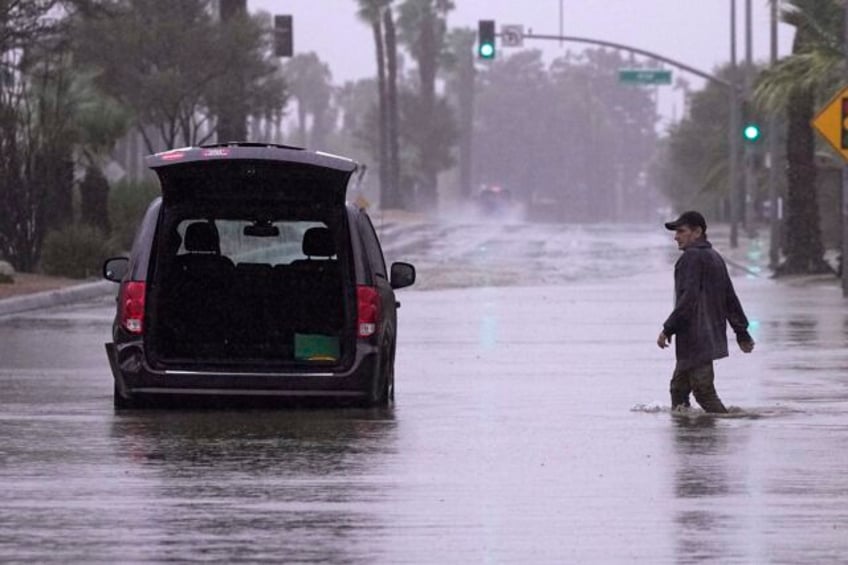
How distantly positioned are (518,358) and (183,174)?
7.63 m

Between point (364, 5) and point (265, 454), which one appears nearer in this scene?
point (265, 454)

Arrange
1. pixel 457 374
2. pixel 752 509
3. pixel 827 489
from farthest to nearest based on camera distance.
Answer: pixel 457 374 < pixel 827 489 < pixel 752 509

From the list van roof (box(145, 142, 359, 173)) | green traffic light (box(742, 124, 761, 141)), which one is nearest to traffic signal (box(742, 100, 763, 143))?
green traffic light (box(742, 124, 761, 141))

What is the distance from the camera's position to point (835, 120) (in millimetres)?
35281

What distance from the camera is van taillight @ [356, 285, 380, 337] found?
16703 millimetres

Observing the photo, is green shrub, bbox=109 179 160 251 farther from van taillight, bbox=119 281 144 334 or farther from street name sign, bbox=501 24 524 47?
van taillight, bbox=119 281 144 334

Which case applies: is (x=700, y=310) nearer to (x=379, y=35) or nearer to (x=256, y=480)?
(x=256, y=480)

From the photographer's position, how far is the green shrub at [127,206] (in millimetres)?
50500

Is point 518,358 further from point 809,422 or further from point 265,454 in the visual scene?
point 265,454

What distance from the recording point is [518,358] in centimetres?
2370

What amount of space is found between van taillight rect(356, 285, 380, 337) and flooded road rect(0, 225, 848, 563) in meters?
0.65

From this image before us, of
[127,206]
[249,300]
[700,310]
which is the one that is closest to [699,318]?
[700,310]

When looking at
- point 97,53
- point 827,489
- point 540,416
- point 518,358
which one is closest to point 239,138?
point 97,53

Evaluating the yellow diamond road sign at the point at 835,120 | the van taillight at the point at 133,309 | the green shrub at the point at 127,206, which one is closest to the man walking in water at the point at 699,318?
the van taillight at the point at 133,309
